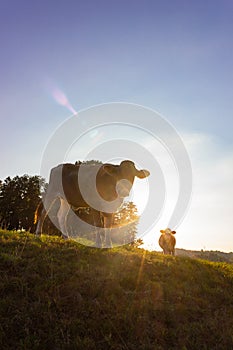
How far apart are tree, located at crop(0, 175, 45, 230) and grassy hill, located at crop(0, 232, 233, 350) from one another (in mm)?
27996

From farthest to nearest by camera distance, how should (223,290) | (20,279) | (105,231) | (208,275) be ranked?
(105,231)
(208,275)
(223,290)
(20,279)

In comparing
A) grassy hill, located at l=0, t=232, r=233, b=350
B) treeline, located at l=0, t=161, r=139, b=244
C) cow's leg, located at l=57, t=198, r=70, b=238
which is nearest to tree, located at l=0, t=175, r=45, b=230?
treeline, located at l=0, t=161, r=139, b=244

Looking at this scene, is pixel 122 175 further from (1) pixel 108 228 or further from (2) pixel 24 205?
(2) pixel 24 205

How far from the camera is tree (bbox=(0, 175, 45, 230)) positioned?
38.0m

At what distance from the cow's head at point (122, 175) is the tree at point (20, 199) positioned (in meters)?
26.0

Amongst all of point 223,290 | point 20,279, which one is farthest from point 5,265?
point 223,290

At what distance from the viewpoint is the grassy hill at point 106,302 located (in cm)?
665

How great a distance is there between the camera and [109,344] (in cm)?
649

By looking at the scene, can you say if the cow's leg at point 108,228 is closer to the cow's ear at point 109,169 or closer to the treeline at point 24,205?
the cow's ear at point 109,169

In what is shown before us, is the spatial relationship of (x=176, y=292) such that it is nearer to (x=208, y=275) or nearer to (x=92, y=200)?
(x=208, y=275)

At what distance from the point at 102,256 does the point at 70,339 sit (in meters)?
4.19

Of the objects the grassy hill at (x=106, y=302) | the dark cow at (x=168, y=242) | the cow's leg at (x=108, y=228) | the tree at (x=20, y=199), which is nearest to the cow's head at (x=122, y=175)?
the cow's leg at (x=108, y=228)

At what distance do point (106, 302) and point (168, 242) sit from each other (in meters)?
16.3

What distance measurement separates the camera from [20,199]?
41250 mm
